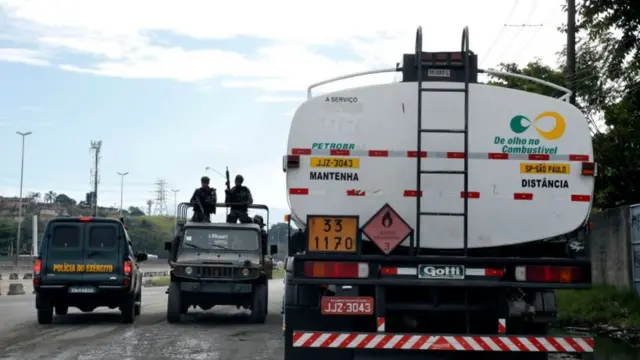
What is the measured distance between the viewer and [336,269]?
8938 millimetres

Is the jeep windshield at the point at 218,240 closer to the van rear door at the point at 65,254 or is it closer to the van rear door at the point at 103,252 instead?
the van rear door at the point at 103,252

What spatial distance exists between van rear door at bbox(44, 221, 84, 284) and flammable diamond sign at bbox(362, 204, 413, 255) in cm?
1111

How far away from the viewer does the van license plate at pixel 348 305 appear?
356 inches

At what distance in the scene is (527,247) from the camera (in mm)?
9680

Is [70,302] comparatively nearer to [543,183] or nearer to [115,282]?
[115,282]

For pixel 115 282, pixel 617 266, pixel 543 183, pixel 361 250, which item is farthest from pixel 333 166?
pixel 617 266

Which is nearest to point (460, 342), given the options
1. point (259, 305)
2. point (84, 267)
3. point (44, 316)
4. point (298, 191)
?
point (298, 191)

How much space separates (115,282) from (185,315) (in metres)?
3.31

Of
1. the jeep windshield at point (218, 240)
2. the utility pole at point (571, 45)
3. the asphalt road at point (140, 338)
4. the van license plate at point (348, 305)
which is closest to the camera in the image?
the van license plate at point (348, 305)

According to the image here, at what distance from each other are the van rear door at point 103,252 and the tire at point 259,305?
8.85ft

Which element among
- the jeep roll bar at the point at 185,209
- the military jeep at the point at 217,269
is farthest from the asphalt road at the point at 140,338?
the jeep roll bar at the point at 185,209

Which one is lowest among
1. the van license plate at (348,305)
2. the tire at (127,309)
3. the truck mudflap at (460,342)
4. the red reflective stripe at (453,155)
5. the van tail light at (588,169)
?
the tire at (127,309)

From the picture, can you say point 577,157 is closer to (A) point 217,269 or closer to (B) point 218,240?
(A) point 217,269

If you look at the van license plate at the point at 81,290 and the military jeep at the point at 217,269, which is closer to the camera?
the van license plate at the point at 81,290
